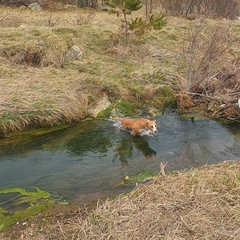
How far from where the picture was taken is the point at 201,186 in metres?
5.41

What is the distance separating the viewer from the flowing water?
6.39 metres

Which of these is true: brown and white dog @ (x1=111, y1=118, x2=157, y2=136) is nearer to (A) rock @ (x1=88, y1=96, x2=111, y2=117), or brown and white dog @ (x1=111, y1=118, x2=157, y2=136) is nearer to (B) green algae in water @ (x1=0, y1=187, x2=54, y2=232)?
(A) rock @ (x1=88, y1=96, x2=111, y2=117)

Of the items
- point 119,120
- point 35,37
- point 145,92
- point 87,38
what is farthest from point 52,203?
point 87,38

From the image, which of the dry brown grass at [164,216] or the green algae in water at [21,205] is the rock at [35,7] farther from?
the dry brown grass at [164,216]

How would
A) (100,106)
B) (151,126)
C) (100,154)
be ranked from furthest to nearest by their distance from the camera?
(100,106) < (151,126) < (100,154)

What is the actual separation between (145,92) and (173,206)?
681cm

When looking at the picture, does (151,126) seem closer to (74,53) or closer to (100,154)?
(100,154)

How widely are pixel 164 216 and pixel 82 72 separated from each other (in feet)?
28.0

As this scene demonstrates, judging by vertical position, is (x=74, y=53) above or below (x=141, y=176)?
above

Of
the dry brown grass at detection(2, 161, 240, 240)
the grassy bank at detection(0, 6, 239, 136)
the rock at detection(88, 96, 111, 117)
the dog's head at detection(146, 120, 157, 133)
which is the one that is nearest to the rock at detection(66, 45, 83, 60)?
the grassy bank at detection(0, 6, 239, 136)

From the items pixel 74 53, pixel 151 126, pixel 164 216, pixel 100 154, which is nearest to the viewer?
pixel 164 216

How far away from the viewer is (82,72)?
40.4ft

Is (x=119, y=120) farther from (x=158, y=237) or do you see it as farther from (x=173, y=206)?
(x=158, y=237)

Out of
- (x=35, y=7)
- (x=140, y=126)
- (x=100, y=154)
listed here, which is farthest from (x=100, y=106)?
(x=35, y=7)
